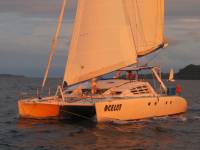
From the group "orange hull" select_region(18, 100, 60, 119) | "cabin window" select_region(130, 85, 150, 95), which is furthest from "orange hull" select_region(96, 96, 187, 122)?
"orange hull" select_region(18, 100, 60, 119)

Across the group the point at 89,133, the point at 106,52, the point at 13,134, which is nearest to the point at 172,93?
the point at 106,52

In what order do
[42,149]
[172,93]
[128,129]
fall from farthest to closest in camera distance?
1. [172,93]
2. [128,129]
3. [42,149]

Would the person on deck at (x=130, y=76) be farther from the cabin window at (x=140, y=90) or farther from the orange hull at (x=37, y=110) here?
the orange hull at (x=37, y=110)

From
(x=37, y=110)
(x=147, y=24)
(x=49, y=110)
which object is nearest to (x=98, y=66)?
(x=49, y=110)

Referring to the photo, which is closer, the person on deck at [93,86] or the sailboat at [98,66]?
the sailboat at [98,66]

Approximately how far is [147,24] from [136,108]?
712cm

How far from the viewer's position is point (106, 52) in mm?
27031

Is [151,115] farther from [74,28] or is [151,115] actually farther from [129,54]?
[74,28]

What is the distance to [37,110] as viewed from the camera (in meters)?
27.4

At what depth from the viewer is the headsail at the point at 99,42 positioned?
1061 inches

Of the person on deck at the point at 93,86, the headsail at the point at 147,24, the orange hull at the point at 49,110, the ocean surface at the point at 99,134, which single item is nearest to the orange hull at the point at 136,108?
the ocean surface at the point at 99,134

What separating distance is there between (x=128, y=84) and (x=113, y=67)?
1.90 m

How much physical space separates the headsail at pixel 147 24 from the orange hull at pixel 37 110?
257 inches

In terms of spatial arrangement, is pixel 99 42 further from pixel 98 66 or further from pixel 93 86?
pixel 93 86
